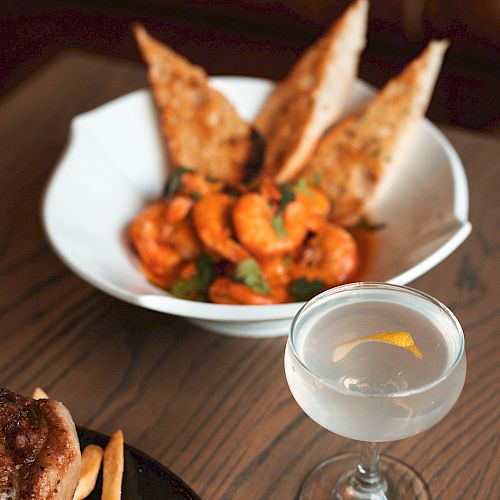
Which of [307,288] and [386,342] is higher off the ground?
[386,342]

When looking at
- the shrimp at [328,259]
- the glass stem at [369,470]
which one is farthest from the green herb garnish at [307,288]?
the glass stem at [369,470]

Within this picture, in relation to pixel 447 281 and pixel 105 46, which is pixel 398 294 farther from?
pixel 105 46

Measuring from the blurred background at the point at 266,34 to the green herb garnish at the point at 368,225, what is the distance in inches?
58.9

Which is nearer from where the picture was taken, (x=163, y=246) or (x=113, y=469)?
(x=113, y=469)

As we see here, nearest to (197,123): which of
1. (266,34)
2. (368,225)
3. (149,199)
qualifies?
(149,199)

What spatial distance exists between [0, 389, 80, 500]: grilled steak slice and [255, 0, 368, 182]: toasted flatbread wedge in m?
0.81

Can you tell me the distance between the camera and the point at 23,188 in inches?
68.1

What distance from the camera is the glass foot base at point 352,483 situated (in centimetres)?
104

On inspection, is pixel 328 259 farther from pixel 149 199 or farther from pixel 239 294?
pixel 149 199

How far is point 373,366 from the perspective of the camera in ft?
2.96

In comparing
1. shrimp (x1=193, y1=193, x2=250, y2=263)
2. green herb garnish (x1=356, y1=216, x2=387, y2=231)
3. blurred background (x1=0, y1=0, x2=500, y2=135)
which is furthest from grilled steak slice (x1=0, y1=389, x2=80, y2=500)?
blurred background (x1=0, y1=0, x2=500, y2=135)

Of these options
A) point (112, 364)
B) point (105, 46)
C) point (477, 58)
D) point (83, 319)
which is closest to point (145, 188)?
point (83, 319)

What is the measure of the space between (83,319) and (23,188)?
487 millimetres

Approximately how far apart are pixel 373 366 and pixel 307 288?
16.2 inches
